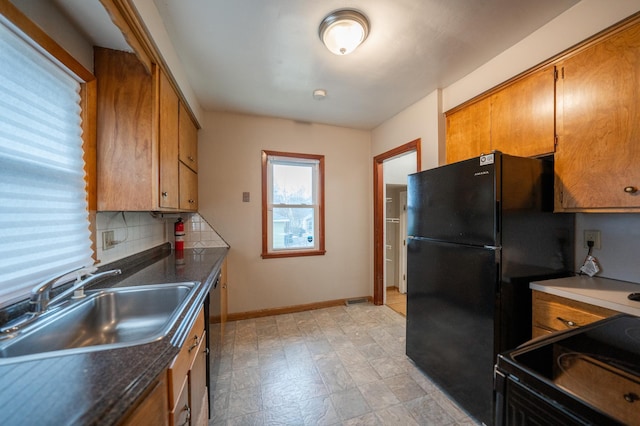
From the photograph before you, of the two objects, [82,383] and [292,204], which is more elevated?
[292,204]

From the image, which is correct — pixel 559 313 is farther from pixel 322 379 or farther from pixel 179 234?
pixel 179 234

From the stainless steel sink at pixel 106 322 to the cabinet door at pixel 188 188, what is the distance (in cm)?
89

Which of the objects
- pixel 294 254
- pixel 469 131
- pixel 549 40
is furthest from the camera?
pixel 294 254

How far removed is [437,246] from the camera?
5.61ft

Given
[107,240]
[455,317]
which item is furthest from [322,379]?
[107,240]

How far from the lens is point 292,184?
3098 millimetres

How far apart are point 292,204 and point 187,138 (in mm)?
1379

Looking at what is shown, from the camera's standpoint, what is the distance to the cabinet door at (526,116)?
144 centimetres

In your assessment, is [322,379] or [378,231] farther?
A: [378,231]

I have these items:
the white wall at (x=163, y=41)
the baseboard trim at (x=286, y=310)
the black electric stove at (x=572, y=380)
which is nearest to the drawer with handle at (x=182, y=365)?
the black electric stove at (x=572, y=380)

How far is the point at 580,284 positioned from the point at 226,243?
298 centimetres

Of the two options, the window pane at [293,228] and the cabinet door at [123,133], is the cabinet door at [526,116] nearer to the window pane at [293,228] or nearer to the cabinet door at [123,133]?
the window pane at [293,228]

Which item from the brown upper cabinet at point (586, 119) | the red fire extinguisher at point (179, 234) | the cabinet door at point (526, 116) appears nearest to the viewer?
the brown upper cabinet at point (586, 119)

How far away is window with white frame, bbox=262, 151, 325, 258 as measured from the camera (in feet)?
9.67
